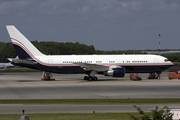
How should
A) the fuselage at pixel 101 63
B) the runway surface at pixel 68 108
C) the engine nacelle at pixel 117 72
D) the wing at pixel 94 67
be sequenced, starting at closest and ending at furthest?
1. the runway surface at pixel 68 108
2. the engine nacelle at pixel 117 72
3. the wing at pixel 94 67
4. the fuselage at pixel 101 63

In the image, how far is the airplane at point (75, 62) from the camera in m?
47.0

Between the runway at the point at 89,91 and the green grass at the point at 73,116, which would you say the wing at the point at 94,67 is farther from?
the green grass at the point at 73,116

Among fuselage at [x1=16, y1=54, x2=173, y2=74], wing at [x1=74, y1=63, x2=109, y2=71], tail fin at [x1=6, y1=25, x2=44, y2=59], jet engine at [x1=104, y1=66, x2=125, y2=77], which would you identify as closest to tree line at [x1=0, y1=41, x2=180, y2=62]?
tail fin at [x1=6, y1=25, x2=44, y2=59]

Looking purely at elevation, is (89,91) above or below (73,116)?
above

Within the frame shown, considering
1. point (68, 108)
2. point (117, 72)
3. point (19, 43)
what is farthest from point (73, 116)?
point (19, 43)

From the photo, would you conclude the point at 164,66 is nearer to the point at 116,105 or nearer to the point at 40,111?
the point at 116,105

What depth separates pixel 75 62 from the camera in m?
47.3

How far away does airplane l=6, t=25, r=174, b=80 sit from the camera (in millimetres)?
47000

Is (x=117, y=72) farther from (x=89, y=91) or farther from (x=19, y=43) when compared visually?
(x=19, y=43)

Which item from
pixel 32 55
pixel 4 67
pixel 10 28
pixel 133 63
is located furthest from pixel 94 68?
pixel 4 67

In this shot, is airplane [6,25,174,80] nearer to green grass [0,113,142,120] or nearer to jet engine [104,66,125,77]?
jet engine [104,66,125,77]

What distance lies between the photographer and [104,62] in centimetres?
4803

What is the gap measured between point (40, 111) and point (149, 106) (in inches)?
320

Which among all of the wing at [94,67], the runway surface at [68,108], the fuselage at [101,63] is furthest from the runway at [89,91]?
the fuselage at [101,63]
